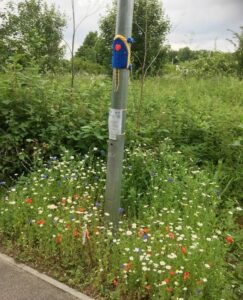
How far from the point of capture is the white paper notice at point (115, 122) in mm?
2643

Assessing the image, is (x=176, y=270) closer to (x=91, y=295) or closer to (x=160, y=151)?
(x=91, y=295)

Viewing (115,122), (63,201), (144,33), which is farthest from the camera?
(144,33)

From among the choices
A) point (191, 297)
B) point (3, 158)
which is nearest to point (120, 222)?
point (191, 297)

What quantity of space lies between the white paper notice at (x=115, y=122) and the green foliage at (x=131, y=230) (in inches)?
30.8

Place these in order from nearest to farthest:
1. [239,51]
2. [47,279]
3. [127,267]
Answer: [127,267] < [47,279] < [239,51]

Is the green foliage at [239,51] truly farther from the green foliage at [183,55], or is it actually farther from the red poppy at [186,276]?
the red poppy at [186,276]

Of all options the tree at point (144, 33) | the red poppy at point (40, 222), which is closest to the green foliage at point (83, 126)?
the tree at point (144, 33)

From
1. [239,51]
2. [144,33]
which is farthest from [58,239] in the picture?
[239,51]

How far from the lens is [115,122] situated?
266cm

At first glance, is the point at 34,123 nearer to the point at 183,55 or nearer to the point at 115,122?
the point at 115,122

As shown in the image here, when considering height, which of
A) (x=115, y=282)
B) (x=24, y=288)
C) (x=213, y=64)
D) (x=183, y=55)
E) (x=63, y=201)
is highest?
(x=183, y=55)

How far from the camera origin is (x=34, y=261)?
2.74 metres

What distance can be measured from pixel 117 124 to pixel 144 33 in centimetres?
292

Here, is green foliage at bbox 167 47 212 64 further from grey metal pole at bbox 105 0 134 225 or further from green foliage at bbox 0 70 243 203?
grey metal pole at bbox 105 0 134 225
